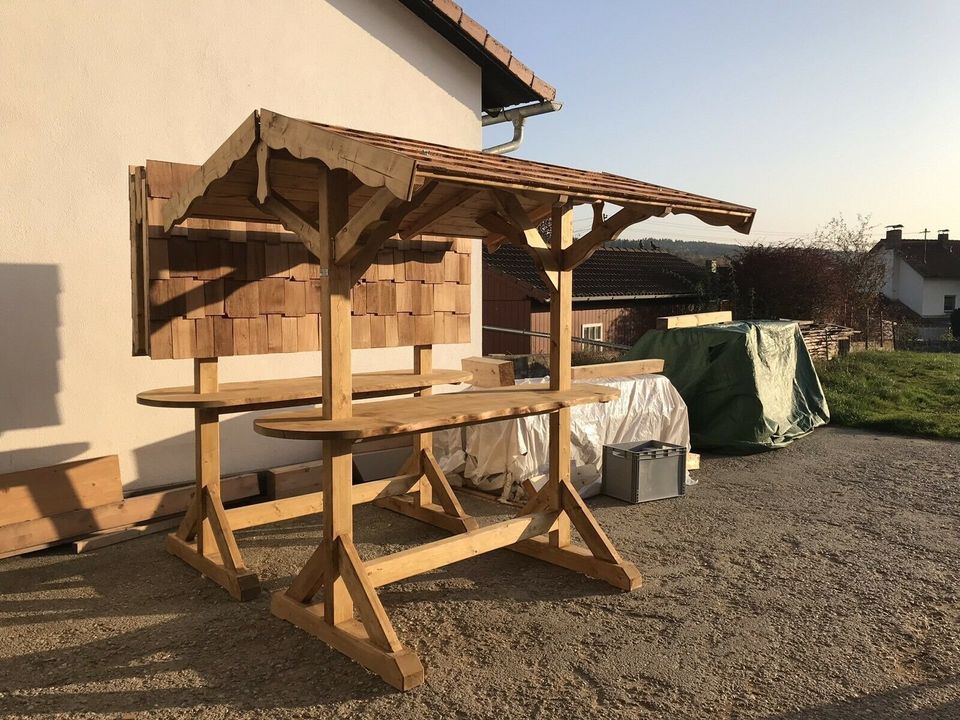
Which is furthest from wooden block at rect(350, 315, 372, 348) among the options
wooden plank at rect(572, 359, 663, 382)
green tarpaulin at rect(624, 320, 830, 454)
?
green tarpaulin at rect(624, 320, 830, 454)

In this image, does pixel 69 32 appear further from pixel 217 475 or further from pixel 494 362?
pixel 494 362

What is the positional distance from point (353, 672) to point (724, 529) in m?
3.56

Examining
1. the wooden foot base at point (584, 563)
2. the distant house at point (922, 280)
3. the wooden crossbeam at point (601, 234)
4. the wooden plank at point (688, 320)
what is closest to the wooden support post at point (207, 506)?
the wooden foot base at point (584, 563)

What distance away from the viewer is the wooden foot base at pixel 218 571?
15.4 ft

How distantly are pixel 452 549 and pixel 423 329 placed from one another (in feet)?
8.07

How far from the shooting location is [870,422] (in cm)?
1116

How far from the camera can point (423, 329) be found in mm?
6527

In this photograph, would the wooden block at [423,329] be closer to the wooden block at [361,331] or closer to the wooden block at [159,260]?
the wooden block at [361,331]

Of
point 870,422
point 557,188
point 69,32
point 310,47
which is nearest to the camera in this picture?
point 557,188

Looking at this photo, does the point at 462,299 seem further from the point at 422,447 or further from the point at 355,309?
the point at 422,447

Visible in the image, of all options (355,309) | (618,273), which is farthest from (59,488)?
(618,273)

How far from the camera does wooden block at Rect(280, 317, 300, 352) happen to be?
5.71 m

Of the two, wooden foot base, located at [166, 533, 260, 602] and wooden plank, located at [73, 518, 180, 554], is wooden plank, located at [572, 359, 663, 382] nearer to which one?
wooden foot base, located at [166, 533, 260, 602]

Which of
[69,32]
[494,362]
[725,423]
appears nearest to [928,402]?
[725,423]
